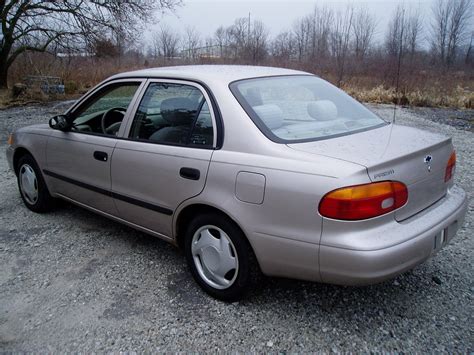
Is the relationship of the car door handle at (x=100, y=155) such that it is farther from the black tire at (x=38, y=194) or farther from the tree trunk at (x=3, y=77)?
the tree trunk at (x=3, y=77)

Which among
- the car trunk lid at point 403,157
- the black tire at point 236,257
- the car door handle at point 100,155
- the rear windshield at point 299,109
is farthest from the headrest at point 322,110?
the car door handle at point 100,155

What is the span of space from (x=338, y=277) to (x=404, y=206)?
556mm

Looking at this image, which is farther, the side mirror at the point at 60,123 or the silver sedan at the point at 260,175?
the side mirror at the point at 60,123

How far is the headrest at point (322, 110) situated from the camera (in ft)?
9.73

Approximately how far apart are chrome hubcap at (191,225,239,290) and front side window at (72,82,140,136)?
51.3 inches

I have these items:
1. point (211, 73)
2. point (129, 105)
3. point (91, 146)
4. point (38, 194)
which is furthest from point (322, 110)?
point (38, 194)

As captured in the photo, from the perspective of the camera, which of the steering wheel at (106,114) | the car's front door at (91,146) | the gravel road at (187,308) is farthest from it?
the steering wheel at (106,114)

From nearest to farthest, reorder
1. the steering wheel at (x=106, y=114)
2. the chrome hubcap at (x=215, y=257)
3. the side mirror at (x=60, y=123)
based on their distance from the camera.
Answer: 1. the chrome hubcap at (x=215, y=257)
2. the steering wheel at (x=106, y=114)
3. the side mirror at (x=60, y=123)

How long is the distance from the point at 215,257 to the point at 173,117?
1.08m

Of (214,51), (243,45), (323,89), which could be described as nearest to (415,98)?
(323,89)

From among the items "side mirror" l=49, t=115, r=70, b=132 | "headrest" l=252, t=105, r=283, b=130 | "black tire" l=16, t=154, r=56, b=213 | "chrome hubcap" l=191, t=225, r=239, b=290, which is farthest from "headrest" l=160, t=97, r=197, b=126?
"black tire" l=16, t=154, r=56, b=213

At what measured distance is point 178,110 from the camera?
2986mm

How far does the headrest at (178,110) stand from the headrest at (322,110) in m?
0.88

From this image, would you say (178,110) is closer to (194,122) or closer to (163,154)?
(194,122)
